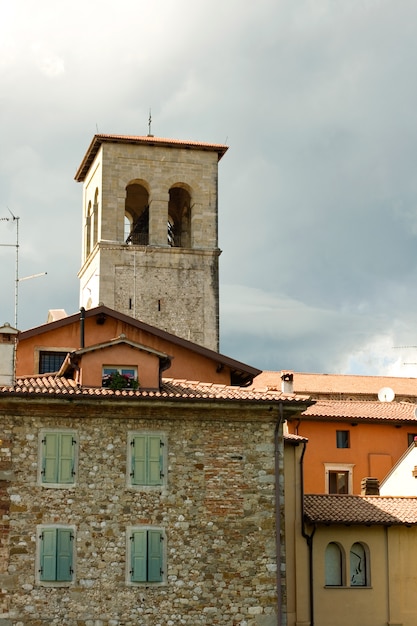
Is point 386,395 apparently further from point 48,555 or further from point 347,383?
point 48,555

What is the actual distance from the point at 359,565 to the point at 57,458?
31.4ft

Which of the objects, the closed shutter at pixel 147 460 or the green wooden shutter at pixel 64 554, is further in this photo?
the closed shutter at pixel 147 460

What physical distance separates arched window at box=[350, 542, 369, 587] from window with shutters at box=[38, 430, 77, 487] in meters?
8.84

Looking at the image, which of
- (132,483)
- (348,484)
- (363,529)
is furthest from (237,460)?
(348,484)

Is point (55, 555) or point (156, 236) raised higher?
point (156, 236)

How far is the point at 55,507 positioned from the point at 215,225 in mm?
37081

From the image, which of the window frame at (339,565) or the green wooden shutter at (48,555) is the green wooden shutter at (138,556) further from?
the window frame at (339,565)

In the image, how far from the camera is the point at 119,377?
3319 cm

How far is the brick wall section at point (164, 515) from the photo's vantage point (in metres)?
31.1

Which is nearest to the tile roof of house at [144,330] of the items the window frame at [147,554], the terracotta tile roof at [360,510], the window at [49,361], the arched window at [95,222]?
the window at [49,361]

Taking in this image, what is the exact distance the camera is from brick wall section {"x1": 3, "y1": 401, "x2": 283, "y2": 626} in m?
31.1

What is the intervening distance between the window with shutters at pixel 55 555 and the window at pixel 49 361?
1050cm

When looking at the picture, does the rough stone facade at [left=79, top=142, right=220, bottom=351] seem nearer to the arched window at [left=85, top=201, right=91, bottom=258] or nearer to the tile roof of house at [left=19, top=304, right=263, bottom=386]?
the arched window at [left=85, top=201, right=91, bottom=258]

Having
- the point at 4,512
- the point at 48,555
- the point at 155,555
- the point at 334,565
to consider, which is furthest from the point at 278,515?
the point at 4,512
